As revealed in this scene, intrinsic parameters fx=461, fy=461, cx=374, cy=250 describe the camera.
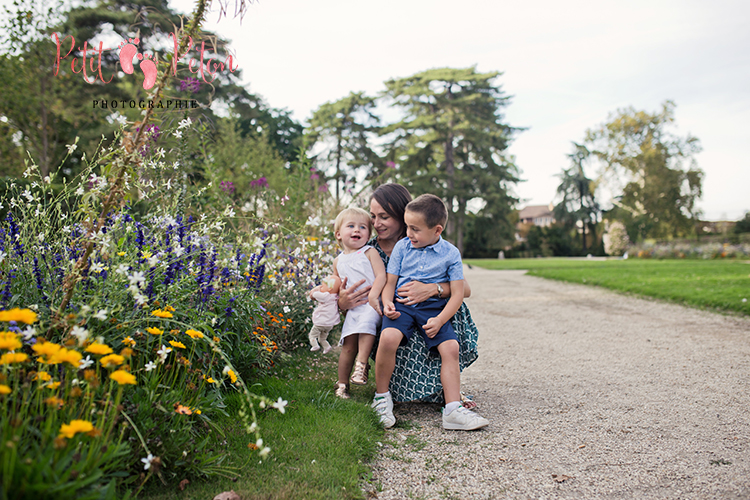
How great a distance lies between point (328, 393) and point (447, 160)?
26.9 meters

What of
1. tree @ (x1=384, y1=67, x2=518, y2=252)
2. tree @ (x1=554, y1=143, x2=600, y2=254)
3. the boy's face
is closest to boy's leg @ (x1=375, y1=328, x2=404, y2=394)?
the boy's face

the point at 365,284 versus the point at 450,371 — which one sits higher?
the point at 365,284

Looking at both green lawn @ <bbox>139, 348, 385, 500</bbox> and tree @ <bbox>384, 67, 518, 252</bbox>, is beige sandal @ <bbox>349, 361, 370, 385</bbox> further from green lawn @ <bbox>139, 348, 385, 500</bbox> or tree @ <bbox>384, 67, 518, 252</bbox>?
tree @ <bbox>384, 67, 518, 252</bbox>

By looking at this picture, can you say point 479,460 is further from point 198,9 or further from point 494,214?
point 494,214

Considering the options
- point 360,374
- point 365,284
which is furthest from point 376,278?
point 360,374

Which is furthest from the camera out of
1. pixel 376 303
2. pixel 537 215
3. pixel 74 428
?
pixel 537 215

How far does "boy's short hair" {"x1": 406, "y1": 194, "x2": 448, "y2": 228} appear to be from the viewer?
2699 mm

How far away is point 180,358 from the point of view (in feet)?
6.45

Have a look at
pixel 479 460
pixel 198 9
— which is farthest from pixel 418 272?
pixel 198 9

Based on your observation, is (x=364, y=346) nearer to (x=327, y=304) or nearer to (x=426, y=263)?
(x=327, y=304)

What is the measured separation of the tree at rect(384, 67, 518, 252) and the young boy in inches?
953

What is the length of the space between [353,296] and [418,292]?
475mm

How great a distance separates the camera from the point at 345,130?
3011 cm

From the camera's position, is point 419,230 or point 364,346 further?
point 364,346
